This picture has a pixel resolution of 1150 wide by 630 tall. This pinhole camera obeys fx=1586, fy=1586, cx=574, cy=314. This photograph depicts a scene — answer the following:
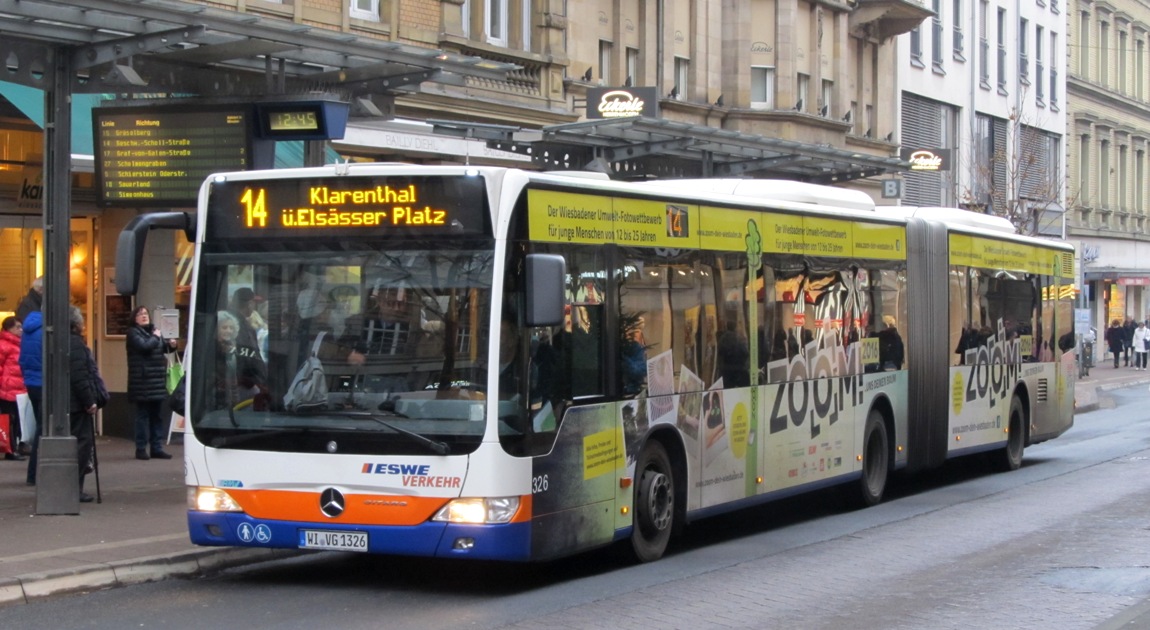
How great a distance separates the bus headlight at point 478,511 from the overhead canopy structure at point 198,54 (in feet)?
15.1

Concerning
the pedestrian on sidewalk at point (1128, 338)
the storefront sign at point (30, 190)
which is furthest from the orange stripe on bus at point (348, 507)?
the pedestrian on sidewalk at point (1128, 338)

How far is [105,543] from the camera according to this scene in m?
11.5

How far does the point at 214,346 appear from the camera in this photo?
34.0 ft

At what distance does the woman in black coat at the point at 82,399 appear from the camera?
44.9ft

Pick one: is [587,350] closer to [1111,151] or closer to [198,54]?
[198,54]

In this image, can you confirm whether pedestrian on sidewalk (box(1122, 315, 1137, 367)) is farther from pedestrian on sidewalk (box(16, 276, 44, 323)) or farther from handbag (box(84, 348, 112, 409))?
handbag (box(84, 348, 112, 409))

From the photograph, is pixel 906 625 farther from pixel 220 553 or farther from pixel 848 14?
pixel 848 14

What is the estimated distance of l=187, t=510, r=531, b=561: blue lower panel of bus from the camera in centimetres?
977

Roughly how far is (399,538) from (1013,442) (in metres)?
12.1

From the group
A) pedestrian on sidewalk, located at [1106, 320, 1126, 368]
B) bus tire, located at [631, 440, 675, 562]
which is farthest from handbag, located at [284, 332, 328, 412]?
pedestrian on sidewalk, located at [1106, 320, 1126, 368]

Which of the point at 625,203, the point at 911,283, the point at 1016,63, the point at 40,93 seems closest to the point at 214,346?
the point at 625,203

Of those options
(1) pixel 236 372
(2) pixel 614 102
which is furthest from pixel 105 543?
(2) pixel 614 102

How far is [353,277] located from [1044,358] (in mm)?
13154

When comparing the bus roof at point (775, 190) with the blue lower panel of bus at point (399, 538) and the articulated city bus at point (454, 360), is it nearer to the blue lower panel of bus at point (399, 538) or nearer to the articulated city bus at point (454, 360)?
the articulated city bus at point (454, 360)
